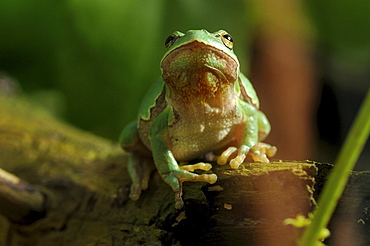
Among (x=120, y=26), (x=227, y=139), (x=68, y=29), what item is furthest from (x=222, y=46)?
(x=68, y=29)

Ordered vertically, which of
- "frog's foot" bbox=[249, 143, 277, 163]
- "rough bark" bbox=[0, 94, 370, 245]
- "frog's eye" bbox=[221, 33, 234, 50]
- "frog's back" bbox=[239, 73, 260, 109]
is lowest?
"rough bark" bbox=[0, 94, 370, 245]

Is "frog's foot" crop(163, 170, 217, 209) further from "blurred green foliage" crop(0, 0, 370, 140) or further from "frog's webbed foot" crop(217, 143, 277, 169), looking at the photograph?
"blurred green foliage" crop(0, 0, 370, 140)

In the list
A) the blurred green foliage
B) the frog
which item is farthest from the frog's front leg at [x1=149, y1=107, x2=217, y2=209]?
the blurred green foliage

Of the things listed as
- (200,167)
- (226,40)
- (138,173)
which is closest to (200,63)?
(226,40)

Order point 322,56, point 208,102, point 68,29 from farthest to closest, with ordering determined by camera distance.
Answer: point 68,29 < point 322,56 < point 208,102

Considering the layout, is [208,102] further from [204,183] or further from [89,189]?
[89,189]

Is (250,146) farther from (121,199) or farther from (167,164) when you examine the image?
(121,199)

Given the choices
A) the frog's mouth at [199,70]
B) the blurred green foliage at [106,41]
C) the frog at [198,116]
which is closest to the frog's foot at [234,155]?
the frog at [198,116]
